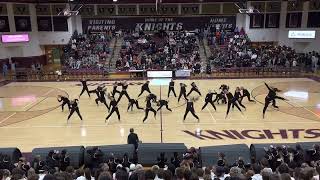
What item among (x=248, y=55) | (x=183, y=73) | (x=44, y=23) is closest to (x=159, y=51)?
(x=183, y=73)

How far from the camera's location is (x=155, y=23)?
4397 centimetres

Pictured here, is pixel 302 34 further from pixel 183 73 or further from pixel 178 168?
pixel 178 168

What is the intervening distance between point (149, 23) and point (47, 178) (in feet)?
125

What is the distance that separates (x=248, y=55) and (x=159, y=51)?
383 inches

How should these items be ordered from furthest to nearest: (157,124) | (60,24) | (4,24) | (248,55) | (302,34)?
(60,24), (302,34), (4,24), (248,55), (157,124)

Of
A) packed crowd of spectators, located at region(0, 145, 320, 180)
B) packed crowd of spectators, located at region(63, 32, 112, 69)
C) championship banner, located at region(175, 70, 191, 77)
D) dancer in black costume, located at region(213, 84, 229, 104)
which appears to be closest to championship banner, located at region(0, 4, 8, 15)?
packed crowd of spectators, located at region(63, 32, 112, 69)

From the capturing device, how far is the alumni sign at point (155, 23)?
43.6 meters

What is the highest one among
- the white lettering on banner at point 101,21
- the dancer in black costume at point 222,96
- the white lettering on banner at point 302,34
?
the white lettering on banner at point 101,21

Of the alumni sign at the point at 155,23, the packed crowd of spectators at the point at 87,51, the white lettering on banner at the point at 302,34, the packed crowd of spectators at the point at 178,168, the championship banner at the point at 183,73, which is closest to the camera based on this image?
the packed crowd of spectators at the point at 178,168

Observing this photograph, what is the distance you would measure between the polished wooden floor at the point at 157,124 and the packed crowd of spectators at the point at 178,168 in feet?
13.6

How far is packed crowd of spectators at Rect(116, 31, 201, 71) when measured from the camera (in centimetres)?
3494

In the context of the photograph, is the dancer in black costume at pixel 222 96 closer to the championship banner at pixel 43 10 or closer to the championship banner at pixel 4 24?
the championship banner at pixel 4 24

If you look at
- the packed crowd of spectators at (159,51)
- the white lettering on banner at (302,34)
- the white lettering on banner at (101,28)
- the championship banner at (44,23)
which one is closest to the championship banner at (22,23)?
the championship banner at (44,23)

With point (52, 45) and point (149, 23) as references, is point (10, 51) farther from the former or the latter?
point (149, 23)
